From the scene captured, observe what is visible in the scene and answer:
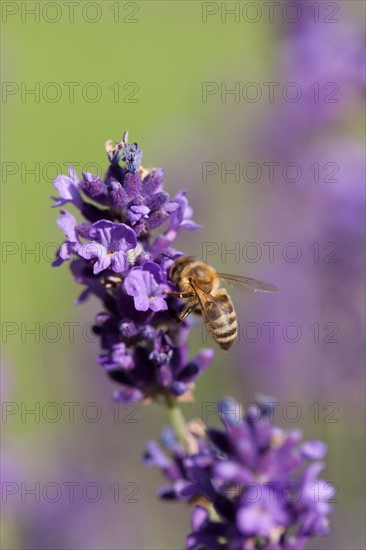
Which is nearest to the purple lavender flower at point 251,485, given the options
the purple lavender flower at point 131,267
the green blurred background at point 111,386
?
the purple lavender flower at point 131,267

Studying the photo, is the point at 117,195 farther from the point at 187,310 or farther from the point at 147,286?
the point at 187,310

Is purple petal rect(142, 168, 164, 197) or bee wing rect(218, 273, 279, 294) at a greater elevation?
purple petal rect(142, 168, 164, 197)

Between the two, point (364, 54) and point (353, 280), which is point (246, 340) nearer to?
point (353, 280)

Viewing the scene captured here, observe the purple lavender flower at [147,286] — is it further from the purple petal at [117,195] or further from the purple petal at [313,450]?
the purple petal at [313,450]

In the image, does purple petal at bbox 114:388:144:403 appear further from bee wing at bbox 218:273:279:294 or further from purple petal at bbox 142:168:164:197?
purple petal at bbox 142:168:164:197

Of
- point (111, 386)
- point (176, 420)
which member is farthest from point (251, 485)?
point (111, 386)

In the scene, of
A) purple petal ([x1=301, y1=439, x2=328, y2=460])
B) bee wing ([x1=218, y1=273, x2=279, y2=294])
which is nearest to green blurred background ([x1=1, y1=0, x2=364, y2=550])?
bee wing ([x1=218, y1=273, x2=279, y2=294])
